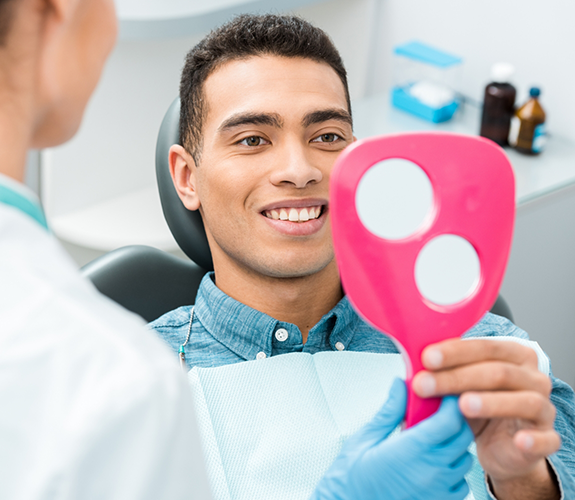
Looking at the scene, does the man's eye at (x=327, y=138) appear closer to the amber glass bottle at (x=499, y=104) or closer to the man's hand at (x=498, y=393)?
the man's hand at (x=498, y=393)

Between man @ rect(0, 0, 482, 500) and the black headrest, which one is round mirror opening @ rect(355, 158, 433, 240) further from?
the black headrest

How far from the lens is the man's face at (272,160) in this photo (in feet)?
4.00

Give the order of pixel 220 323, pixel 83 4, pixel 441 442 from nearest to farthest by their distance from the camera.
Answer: pixel 83 4, pixel 441 442, pixel 220 323

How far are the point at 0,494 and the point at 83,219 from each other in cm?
194

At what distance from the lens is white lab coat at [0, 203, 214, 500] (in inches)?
19.2

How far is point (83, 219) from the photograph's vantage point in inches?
92.9

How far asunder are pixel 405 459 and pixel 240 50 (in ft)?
2.71

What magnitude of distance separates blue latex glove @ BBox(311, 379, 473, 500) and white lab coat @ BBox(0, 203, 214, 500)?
334mm

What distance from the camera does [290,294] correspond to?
4.22 ft

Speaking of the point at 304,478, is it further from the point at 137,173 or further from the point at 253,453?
the point at 137,173

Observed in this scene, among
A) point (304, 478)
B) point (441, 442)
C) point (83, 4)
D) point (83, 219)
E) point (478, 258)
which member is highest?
point (83, 4)

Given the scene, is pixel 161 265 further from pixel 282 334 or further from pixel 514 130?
pixel 514 130

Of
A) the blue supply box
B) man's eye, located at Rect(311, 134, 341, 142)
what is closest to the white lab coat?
man's eye, located at Rect(311, 134, 341, 142)

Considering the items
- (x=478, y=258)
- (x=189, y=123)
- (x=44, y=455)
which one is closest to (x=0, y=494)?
(x=44, y=455)
